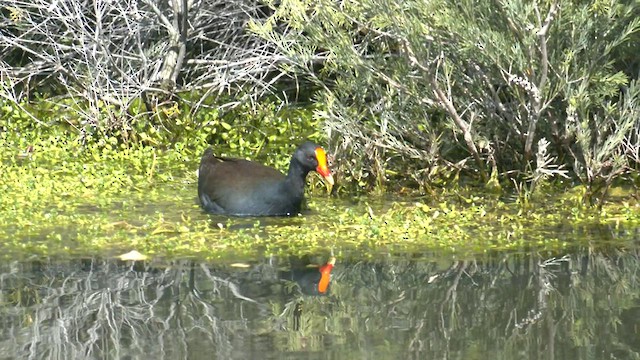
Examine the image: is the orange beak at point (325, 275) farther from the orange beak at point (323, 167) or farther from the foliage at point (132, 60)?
the foliage at point (132, 60)

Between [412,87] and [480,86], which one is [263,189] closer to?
[412,87]

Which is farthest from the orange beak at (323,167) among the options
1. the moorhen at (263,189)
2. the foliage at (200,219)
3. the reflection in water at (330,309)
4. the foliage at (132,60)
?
the foliage at (132,60)

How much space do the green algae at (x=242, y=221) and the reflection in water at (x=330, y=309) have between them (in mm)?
339

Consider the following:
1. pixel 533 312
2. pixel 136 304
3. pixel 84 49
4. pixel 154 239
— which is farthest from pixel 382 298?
pixel 84 49

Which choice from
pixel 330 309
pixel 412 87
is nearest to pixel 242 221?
pixel 412 87

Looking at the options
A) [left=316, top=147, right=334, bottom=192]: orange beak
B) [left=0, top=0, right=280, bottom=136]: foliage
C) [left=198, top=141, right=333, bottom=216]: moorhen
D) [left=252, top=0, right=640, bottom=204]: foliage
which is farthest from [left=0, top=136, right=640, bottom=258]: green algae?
[left=0, top=0, right=280, bottom=136]: foliage

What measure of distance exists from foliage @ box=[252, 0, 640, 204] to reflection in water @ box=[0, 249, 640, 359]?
147cm

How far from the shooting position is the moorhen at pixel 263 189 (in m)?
9.84

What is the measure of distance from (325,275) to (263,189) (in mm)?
1892

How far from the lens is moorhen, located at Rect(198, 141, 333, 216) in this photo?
984cm

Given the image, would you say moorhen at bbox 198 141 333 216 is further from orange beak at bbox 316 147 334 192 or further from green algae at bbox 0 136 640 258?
green algae at bbox 0 136 640 258

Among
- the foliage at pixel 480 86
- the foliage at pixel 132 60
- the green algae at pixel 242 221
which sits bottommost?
the green algae at pixel 242 221

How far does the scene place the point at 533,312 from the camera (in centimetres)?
721

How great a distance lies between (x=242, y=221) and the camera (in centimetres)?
968
